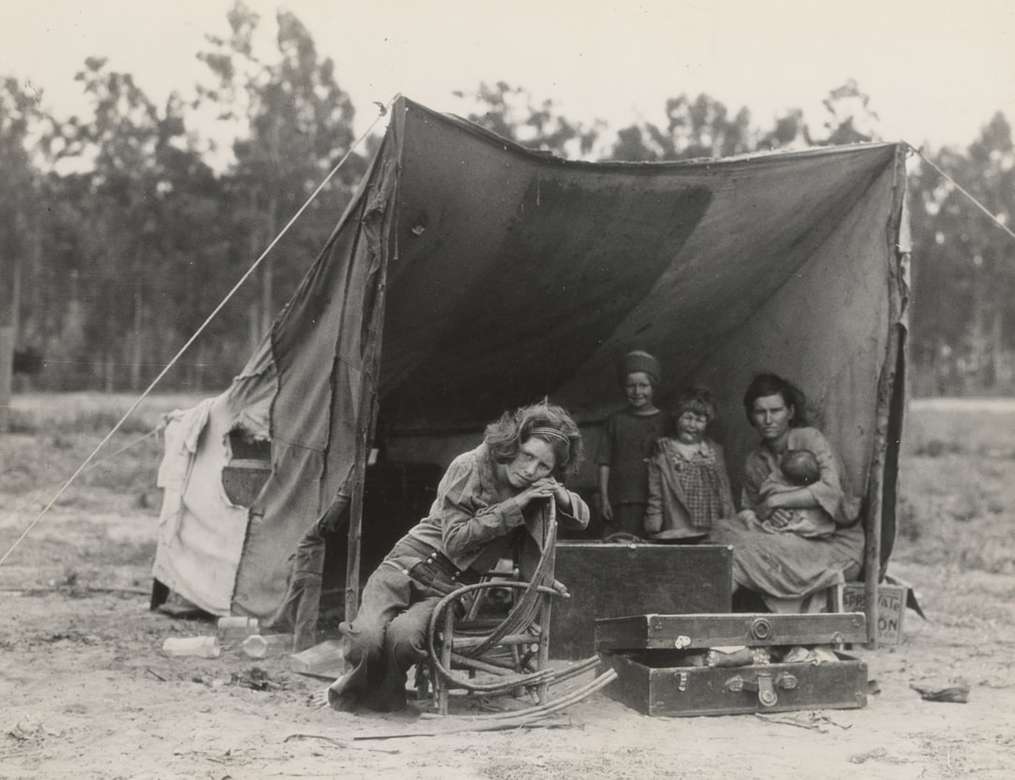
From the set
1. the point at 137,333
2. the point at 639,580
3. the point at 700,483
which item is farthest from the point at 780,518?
the point at 137,333

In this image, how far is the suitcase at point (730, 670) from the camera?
14.4 feet

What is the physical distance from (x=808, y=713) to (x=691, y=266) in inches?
112

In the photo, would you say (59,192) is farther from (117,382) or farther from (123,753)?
(123,753)

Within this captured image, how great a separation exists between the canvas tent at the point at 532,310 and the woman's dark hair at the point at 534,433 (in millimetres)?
967

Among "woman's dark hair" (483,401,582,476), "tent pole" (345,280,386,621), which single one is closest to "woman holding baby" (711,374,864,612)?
"woman's dark hair" (483,401,582,476)

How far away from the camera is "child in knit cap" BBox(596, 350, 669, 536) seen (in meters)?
6.33

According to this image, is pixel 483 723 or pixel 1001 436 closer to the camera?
pixel 483 723

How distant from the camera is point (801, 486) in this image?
19.9 feet

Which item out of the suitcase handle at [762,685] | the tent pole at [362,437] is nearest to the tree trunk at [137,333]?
the tent pole at [362,437]

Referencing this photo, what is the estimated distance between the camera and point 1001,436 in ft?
67.4

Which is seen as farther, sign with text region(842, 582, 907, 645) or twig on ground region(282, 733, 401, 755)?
sign with text region(842, 582, 907, 645)

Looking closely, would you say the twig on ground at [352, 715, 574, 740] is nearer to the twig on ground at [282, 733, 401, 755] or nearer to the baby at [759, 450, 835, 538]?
the twig on ground at [282, 733, 401, 755]

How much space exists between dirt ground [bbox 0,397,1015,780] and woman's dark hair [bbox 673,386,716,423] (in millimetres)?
1572

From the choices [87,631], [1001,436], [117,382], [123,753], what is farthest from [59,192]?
[123,753]
